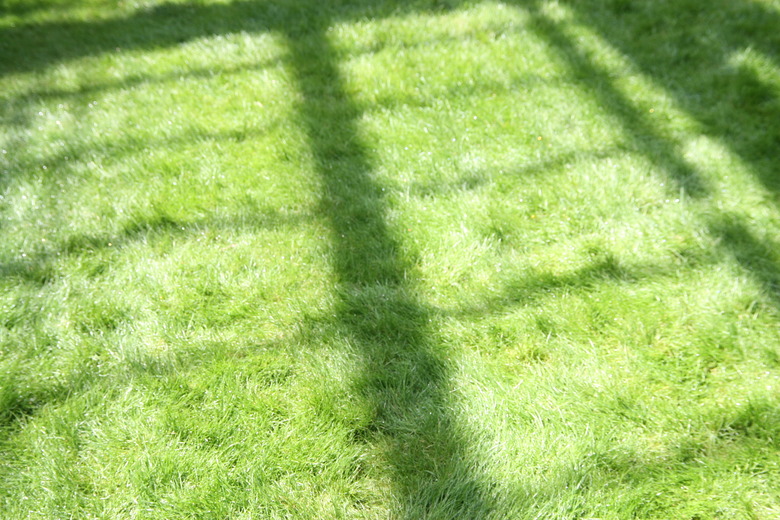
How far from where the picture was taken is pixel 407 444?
2.02 meters

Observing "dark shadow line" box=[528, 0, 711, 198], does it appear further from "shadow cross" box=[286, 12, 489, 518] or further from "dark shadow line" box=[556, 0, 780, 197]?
"shadow cross" box=[286, 12, 489, 518]

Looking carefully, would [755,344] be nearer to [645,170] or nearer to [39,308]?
[645,170]

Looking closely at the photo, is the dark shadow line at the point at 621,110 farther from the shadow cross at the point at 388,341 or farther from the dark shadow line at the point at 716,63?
the shadow cross at the point at 388,341

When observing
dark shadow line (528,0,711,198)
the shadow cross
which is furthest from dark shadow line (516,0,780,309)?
the shadow cross

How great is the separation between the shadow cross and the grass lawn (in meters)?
0.01

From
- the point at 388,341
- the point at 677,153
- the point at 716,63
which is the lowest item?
the point at 388,341

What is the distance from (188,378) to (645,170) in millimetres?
2370

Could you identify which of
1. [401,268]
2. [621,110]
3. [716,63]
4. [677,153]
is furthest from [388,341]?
[716,63]

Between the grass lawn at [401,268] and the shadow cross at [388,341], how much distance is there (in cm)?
1

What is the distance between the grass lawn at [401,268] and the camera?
1947 mm

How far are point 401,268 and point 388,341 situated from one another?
400 millimetres

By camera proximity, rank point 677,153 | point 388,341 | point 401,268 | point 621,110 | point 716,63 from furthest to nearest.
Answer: point 716,63 → point 621,110 → point 677,153 → point 401,268 → point 388,341

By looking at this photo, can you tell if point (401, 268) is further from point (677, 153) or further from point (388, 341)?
point (677, 153)

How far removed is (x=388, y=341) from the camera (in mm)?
2344
